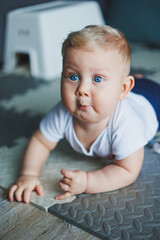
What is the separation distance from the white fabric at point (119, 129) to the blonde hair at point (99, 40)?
159 millimetres

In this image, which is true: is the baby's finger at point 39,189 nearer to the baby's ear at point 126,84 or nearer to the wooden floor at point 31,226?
the wooden floor at point 31,226

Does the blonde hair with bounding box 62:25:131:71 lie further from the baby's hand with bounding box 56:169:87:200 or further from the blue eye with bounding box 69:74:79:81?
the baby's hand with bounding box 56:169:87:200

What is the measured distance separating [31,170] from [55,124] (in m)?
0.14

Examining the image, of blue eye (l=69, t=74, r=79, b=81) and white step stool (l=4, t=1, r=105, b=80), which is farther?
white step stool (l=4, t=1, r=105, b=80)

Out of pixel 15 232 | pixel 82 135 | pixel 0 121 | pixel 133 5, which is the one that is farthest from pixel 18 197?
pixel 133 5

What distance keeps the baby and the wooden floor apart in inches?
1.4

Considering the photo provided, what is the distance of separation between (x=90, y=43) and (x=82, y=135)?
0.27m

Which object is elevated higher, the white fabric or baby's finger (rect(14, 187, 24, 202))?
the white fabric

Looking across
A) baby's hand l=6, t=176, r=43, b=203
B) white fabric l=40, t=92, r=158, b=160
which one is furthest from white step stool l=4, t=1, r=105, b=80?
baby's hand l=6, t=176, r=43, b=203

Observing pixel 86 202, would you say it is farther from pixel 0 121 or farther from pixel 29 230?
pixel 0 121

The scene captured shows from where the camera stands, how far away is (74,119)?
0.85 meters

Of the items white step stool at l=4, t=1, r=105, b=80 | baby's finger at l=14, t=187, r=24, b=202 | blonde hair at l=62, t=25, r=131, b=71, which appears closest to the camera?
blonde hair at l=62, t=25, r=131, b=71

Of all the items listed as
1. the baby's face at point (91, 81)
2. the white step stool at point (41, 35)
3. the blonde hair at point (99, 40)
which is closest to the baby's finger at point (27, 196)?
the baby's face at point (91, 81)

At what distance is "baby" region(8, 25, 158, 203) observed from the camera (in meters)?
0.68
